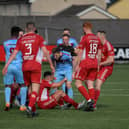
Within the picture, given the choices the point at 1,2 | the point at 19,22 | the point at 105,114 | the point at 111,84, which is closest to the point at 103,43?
the point at 105,114

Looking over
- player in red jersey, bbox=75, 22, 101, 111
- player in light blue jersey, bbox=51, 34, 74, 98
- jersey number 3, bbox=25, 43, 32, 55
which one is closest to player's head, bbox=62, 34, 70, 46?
player in light blue jersey, bbox=51, 34, 74, 98

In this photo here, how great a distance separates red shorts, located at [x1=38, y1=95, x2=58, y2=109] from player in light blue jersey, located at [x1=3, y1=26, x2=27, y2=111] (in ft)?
1.34

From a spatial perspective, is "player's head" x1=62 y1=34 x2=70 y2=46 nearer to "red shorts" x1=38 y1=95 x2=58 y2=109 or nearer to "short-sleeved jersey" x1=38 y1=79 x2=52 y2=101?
"short-sleeved jersey" x1=38 y1=79 x2=52 y2=101

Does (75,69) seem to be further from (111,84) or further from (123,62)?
(123,62)

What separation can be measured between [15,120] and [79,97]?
6040 millimetres

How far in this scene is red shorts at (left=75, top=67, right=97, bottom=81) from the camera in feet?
53.9

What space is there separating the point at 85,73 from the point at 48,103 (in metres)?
1.10

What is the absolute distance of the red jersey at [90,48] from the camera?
16172 millimetres

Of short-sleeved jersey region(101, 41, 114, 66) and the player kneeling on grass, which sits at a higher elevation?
short-sleeved jersey region(101, 41, 114, 66)

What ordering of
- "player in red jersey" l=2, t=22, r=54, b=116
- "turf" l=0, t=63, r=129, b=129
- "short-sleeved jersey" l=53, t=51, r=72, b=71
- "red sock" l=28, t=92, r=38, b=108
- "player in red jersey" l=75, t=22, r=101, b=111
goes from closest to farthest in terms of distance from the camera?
"turf" l=0, t=63, r=129, b=129, "red sock" l=28, t=92, r=38, b=108, "player in red jersey" l=2, t=22, r=54, b=116, "player in red jersey" l=75, t=22, r=101, b=111, "short-sleeved jersey" l=53, t=51, r=72, b=71

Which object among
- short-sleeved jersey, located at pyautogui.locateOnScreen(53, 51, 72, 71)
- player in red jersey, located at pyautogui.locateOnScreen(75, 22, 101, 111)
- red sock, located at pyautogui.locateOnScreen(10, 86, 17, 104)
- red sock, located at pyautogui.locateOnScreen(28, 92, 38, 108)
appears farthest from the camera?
short-sleeved jersey, located at pyautogui.locateOnScreen(53, 51, 72, 71)

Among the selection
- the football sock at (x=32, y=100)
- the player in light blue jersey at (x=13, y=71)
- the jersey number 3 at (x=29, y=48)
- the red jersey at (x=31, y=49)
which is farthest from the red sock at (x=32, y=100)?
the player in light blue jersey at (x=13, y=71)

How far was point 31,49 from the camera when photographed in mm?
15094

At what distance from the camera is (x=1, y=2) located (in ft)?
207
